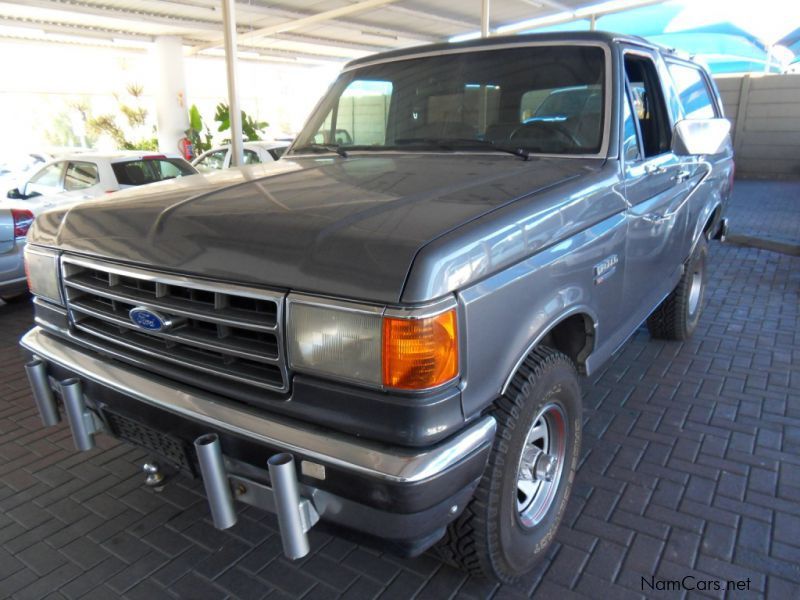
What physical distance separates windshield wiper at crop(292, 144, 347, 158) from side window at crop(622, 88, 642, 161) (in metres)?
1.44

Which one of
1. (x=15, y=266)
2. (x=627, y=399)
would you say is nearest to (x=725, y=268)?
(x=627, y=399)

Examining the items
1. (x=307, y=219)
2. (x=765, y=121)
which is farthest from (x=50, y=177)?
(x=765, y=121)

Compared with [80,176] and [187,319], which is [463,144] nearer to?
[187,319]

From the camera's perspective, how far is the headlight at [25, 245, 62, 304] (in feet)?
8.07

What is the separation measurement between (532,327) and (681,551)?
126cm

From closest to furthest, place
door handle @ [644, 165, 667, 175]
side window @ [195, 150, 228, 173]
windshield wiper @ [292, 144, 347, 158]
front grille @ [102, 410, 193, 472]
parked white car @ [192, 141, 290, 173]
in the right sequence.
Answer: front grille @ [102, 410, 193, 472] → door handle @ [644, 165, 667, 175] → windshield wiper @ [292, 144, 347, 158] → parked white car @ [192, 141, 290, 173] → side window @ [195, 150, 228, 173]

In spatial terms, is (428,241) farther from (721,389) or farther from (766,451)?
(721,389)

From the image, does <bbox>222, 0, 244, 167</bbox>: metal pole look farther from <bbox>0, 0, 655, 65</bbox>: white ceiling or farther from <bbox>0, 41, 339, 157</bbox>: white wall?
<bbox>0, 41, 339, 157</bbox>: white wall

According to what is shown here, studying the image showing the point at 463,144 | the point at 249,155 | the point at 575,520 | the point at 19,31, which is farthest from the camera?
the point at 19,31

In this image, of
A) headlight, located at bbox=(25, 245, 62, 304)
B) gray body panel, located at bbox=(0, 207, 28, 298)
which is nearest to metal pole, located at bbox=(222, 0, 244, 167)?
gray body panel, located at bbox=(0, 207, 28, 298)

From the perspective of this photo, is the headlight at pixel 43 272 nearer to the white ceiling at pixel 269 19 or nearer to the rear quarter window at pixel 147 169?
the rear quarter window at pixel 147 169

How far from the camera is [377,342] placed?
162 cm

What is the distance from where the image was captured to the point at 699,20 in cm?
1659

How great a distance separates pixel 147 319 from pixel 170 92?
56.3 ft
